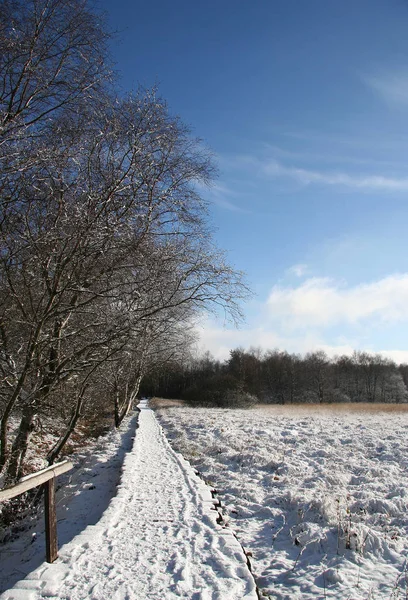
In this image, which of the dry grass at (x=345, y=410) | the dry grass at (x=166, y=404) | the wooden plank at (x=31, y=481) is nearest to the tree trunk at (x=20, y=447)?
the wooden plank at (x=31, y=481)

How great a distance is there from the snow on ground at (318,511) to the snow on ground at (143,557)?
47 centimetres

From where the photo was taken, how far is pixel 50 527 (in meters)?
4.10

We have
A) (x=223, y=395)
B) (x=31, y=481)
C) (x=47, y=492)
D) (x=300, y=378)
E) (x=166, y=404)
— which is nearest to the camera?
(x=31, y=481)

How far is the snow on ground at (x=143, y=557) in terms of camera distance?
11.2ft

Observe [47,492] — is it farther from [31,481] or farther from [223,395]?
[223,395]

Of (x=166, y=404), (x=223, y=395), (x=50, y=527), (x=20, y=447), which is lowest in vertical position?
(x=166, y=404)

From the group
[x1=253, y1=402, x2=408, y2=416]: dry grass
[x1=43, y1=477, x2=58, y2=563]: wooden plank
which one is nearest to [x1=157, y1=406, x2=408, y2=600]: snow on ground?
[x1=43, y1=477, x2=58, y2=563]: wooden plank

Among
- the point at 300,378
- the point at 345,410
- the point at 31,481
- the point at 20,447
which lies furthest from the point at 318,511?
the point at 300,378

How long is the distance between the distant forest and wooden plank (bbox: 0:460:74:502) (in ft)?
120

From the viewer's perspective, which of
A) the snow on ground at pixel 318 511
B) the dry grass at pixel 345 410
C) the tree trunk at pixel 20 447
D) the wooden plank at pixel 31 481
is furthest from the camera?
the dry grass at pixel 345 410

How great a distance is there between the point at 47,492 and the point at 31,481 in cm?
55

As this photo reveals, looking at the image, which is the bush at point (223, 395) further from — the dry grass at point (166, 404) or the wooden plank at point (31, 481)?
the wooden plank at point (31, 481)

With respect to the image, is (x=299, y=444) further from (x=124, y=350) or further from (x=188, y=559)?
(x=188, y=559)

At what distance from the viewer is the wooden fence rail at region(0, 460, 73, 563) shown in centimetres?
A: 365
